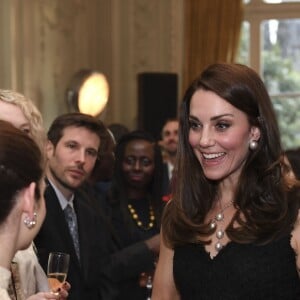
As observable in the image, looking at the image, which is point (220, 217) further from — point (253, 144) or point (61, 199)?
point (61, 199)

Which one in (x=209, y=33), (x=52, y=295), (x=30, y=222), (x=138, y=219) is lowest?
(x=138, y=219)

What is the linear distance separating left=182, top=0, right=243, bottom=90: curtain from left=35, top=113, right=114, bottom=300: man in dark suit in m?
6.04

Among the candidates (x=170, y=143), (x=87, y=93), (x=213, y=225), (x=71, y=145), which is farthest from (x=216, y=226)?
(x=87, y=93)

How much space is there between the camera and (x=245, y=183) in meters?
2.97

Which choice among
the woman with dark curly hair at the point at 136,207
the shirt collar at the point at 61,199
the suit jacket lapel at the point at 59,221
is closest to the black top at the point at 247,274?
the suit jacket lapel at the point at 59,221

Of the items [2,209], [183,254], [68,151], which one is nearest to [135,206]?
[68,151]

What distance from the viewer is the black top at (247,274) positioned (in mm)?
2811

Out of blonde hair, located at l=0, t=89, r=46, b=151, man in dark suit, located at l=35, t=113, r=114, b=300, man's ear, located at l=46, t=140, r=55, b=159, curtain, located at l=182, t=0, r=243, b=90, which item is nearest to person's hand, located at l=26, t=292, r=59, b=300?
blonde hair, located at l=0, t=89, r=46, b=151

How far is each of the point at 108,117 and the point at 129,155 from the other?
206 inches

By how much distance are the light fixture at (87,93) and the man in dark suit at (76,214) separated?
175 inches

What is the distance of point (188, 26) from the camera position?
1045 cm

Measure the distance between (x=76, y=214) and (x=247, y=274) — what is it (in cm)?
141

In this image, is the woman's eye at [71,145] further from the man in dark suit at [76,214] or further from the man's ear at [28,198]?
the man's ear at [28,198]

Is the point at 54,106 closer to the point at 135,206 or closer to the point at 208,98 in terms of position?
the point at 135,206
